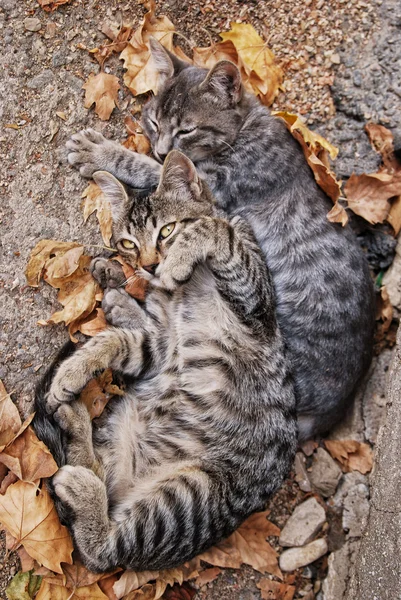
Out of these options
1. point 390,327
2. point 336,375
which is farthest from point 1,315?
point 390,327

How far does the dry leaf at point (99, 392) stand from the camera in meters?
3.82

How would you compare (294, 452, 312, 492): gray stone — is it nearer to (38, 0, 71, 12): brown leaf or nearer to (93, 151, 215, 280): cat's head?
(93, 151, 215, 280): cat's head

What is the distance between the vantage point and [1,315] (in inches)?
149

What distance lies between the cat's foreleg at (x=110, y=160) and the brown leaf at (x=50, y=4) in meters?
0.83

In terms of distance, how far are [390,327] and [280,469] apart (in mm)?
1487

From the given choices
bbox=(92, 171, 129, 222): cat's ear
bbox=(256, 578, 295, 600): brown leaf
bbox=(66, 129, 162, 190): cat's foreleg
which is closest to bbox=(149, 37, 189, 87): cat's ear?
bbox=(66, 129, 162, 190): cat's foreleg

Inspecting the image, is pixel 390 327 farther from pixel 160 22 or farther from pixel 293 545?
pixel 160 22

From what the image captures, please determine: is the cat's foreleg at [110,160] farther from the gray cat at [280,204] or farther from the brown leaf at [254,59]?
the brown leaf at [254,59]

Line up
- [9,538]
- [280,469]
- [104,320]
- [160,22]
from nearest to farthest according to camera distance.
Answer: [9,538] < [280,469] < [104,320] < [160,22]

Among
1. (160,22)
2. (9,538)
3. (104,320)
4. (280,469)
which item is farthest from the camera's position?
(160,22)

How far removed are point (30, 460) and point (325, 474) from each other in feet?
6.75

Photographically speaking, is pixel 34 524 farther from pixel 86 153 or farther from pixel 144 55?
pixel 144 55

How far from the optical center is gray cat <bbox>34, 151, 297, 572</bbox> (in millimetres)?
3428

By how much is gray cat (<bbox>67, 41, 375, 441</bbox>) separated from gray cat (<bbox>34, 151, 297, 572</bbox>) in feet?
0.77
